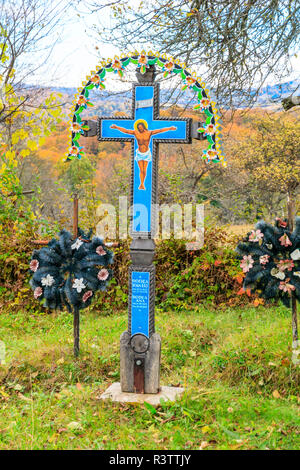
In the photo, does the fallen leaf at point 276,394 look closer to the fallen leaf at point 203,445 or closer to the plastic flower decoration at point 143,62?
the fallen leaf at point 203,445

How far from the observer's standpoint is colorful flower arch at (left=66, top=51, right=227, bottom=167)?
13.1 feet

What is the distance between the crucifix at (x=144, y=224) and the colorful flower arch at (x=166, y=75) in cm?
11

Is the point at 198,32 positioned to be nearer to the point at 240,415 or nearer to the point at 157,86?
the point at 157,86

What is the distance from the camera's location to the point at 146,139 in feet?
13.4

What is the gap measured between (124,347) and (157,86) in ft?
8.16

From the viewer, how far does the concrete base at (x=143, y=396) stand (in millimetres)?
3764

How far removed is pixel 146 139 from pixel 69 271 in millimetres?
1747

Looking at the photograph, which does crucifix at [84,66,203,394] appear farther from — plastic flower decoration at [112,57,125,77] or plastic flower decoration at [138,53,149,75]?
plastic flower decoration at [112,57,125,77]

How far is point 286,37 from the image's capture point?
19.2 ft

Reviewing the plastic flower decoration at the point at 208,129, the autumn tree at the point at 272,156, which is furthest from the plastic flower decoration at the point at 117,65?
the autumn tree at the point at 272,156

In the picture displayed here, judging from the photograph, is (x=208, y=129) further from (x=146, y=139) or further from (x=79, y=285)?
(x=79, y=285)

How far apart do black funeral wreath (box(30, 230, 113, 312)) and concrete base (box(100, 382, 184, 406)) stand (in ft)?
3.79

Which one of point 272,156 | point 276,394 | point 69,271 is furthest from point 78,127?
point 272,156

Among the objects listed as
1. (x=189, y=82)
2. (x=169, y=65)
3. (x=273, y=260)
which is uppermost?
(x=169, y=65)
